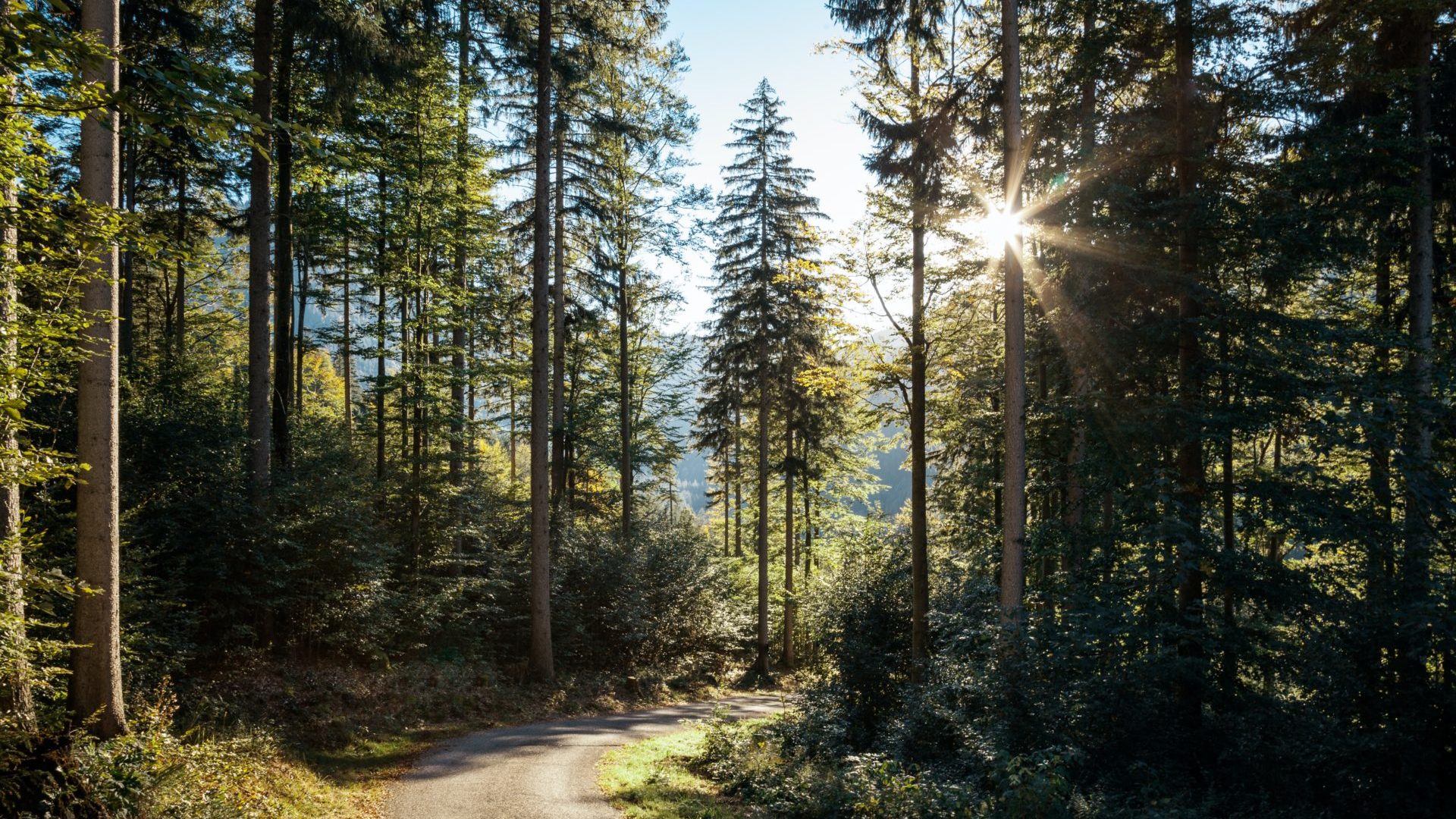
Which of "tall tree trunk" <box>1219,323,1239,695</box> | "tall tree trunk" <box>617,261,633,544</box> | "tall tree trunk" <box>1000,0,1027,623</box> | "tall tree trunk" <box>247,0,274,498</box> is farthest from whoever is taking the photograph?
"tall tree trunk" <box>617,261,633,544</box>

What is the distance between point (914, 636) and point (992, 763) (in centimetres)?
509

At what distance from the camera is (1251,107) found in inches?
424

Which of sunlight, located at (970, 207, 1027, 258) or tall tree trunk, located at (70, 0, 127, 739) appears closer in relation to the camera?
tall tree trunk, located at (70, 0, 127, 739)

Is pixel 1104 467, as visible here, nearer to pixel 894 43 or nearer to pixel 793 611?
pixel 894 43

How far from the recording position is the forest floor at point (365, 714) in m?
8.89

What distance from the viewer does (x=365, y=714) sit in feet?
40.3

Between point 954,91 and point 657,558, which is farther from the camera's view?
point 657,558

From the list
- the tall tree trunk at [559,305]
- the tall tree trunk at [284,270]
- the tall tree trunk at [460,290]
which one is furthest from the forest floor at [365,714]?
the tall tree trunk at [559,305]

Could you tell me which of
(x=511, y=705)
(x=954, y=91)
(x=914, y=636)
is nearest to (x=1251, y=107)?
(x=954, y=91)

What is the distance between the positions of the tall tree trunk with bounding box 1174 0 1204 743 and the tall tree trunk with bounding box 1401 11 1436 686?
2.16 meters

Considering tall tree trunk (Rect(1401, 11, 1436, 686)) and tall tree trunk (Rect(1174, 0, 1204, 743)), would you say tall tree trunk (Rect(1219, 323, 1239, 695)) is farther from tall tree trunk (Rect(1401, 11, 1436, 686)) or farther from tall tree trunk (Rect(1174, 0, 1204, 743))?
tall tree trunk (Rect(1401, 11, 1436, 686))

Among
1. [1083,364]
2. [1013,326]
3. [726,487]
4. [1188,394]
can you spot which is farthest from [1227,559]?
[726,487]

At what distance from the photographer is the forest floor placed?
889 centimetres

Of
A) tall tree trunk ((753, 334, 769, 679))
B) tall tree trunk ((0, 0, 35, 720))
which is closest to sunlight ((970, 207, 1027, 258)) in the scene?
tall tree trunk ((753, 334, 769, 679))
